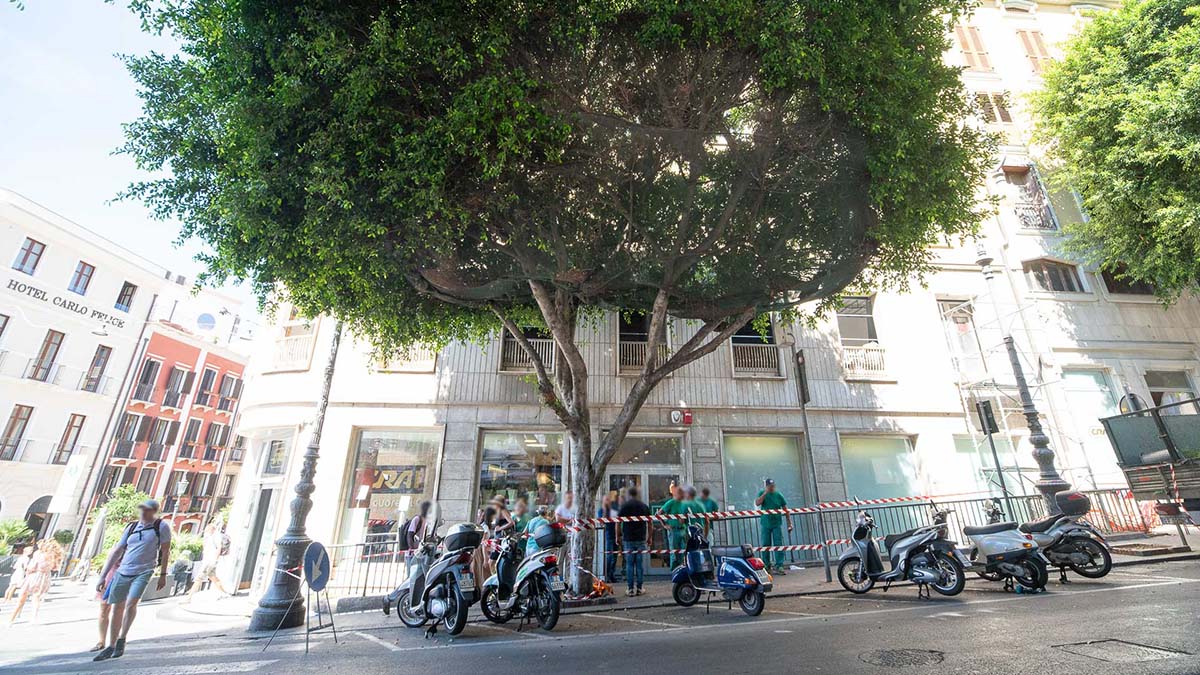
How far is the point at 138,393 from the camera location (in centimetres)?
2881

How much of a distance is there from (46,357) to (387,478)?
23752mm

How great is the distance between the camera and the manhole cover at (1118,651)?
3.89 meters

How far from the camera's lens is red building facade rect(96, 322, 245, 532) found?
2861 cm

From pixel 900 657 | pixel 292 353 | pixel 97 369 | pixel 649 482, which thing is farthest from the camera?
pixel 97 369

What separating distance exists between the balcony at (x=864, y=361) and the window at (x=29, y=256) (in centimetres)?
3433

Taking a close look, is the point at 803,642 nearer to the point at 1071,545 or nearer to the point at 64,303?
the point at 1071,545

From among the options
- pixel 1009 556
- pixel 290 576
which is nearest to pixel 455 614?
pixel 290 576

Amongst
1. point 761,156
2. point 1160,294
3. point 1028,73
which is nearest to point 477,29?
point 761,156

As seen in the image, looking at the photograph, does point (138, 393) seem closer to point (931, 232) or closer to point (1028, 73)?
point (931, 232)

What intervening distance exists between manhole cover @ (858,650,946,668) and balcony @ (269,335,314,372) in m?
14.1

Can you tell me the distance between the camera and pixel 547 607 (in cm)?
670

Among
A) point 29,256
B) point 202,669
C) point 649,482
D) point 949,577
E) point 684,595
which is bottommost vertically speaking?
point 202,669

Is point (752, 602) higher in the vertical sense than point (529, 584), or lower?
lower

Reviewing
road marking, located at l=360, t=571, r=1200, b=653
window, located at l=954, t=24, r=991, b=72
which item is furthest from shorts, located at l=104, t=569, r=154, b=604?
window, located at l=954, t=24, r=991, b=72
